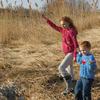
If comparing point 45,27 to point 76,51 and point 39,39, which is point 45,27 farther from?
point 76,51

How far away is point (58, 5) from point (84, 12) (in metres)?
1.01

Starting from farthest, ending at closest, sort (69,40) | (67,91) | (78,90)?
(67,91) → (69,40) → (78,90)

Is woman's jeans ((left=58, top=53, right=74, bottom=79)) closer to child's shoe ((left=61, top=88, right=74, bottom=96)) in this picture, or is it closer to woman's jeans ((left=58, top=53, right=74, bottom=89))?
woman's jeans ((left=58, top=53, right=74, bottom=89))

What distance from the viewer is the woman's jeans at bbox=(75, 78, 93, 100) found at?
5840mm

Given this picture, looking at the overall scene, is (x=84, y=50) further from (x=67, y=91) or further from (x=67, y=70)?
(x=67, y=70)

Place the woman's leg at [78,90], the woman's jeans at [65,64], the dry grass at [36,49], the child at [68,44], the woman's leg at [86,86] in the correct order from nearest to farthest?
the woman's leg at [86,86]
the woman's leg at [78,90]
the child at [68,44]
the woman's jeans at [65,64]
the dry grass at [36,49]

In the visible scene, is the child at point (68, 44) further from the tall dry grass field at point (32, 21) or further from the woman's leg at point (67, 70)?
the tall dry grass field at point (32, 21)

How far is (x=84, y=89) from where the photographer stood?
19.2 feet

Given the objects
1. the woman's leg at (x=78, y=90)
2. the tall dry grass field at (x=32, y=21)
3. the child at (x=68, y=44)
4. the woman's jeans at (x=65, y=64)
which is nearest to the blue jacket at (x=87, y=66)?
the woman's leg at (x=78, y=90)

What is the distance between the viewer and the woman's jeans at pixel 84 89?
5.84m

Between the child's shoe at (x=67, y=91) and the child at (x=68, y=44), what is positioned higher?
the child at (x=68, y=44)

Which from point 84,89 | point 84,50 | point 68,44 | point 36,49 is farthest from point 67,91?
point 36,49

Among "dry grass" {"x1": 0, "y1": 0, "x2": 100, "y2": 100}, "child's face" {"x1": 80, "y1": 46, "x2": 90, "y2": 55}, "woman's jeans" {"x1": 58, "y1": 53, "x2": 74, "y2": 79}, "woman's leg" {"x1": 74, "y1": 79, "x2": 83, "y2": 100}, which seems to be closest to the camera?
"child's face" {"x1": 80, "y1": 46, "x2": 90, "y2": 55}

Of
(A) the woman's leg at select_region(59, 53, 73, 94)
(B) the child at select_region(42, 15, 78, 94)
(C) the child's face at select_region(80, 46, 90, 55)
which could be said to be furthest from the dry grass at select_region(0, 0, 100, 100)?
(C) the child's face at select_region(80, 46, 90, 55)
